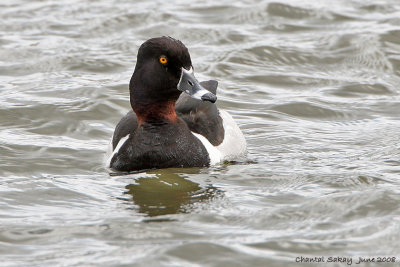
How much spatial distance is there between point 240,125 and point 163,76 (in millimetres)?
2243

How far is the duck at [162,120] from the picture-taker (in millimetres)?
8070

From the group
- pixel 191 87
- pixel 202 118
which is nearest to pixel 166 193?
pixel 191 87

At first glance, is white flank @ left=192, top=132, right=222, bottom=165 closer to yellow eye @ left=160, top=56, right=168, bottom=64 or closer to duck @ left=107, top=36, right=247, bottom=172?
duck @ left=107, top=36, right=247, bottom=172

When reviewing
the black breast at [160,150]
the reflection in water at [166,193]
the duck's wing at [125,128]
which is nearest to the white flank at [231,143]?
the black breast at [160,150]

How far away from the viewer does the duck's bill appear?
26.5 feet

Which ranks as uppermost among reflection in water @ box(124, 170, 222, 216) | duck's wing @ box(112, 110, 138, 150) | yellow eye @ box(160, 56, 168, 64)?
yellow eye @ box(160, 56, 168, 64)

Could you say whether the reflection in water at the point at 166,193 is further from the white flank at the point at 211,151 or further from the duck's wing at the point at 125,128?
the duck's wing at the point at 125,128

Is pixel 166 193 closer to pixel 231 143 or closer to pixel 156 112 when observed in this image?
pixel 156 112

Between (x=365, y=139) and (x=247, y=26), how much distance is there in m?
5.11

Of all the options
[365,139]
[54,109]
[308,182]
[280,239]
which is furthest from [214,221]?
[54,109]

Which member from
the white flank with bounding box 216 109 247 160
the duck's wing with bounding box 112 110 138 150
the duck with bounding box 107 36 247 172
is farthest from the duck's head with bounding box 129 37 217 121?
the white flank with bounding box 216 109 247 160

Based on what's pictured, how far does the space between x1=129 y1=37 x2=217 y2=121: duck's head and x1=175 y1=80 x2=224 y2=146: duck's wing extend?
0.43 metres

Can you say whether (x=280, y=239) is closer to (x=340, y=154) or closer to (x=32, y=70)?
(x=340, y=154)

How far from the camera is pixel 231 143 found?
8.69 metres
